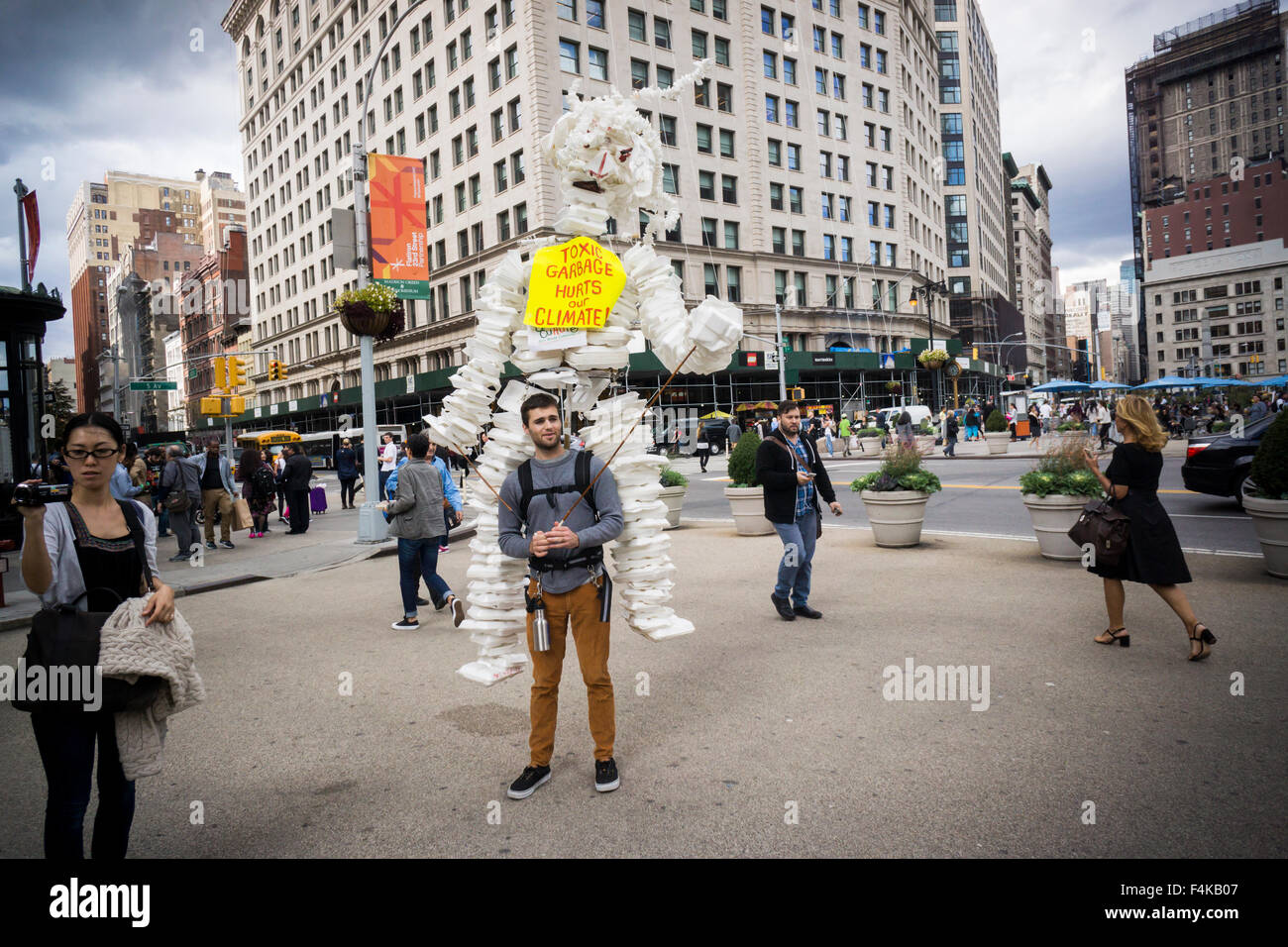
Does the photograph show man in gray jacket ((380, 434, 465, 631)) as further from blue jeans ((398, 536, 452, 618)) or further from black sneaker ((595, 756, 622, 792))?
black sneaker ((595, 756, 622, 792))

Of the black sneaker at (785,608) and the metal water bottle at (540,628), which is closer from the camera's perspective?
the metal water bottle at (540,628)

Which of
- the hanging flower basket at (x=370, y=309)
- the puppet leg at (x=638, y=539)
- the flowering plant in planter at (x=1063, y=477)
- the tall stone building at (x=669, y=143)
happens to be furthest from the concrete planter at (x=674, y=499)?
the tall stone building at (x=669, y=143)

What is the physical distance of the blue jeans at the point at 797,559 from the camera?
6.97 metres

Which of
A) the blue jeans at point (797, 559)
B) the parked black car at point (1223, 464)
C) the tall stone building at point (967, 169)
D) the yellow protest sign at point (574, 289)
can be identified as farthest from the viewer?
the tall stone building at point (967, 169)

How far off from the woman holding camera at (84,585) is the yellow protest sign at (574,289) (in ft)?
7.65

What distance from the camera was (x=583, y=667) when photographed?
378 centimetres

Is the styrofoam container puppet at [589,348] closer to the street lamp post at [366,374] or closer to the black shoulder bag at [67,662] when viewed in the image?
the black shoulder bag at [67,662]

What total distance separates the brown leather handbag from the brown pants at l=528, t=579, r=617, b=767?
12.8ft

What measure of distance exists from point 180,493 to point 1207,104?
582ft

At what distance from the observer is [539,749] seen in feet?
12.6

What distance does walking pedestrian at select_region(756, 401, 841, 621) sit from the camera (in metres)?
7.02

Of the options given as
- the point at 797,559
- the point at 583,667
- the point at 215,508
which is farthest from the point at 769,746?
the point at 215,508

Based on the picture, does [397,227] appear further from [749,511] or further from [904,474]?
[904,474]
